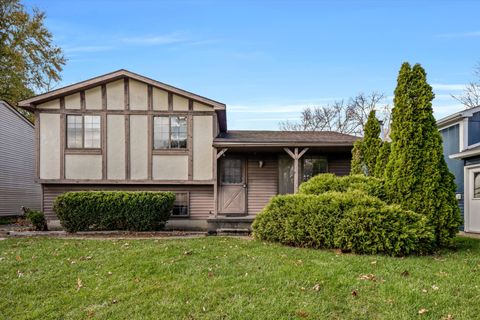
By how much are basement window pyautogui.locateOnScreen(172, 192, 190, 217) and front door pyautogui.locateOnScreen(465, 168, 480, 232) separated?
29.9 ft

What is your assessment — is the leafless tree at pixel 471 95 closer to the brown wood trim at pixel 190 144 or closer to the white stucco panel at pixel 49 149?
the brown wood trim at pixel 190 144

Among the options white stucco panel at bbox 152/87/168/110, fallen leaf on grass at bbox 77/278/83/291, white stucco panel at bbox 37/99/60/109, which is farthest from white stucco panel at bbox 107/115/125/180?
fallen leaf on grass at bbox 77/278/83/291

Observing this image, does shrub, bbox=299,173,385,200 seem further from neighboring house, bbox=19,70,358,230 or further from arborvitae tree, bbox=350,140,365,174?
neighboring house, bbox=19,70,358,230

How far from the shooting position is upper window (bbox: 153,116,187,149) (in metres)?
11.9

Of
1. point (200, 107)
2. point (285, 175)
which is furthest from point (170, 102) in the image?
point (285, 175)

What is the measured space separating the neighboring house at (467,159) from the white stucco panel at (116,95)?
35.8ft

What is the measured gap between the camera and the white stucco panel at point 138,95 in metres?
11.8

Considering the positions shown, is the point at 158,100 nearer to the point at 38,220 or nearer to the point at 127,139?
the point at 127,139

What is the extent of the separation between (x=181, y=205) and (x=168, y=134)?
8.48 ft

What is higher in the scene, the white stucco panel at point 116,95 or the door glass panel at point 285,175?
the white stucco panel at point 116,95

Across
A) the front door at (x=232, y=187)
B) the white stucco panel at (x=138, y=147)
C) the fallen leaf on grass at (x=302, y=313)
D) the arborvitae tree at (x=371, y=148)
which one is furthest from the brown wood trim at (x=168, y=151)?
the fallen leaf on grass at (x=302, y=313)

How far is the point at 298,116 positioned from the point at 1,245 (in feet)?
92.4

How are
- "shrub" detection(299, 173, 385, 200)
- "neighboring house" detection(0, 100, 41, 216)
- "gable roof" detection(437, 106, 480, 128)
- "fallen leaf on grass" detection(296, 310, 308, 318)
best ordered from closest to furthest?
"fallen leaf on grass" detection(296, 310, 308, 318) → "shrub" detection(299, 173, 385, 200) → "gable roof" detection(437, 106, 480, 128) → "neighboring house" detection(0, 100, 41, 216)

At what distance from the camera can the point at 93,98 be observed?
11.8 meters
